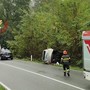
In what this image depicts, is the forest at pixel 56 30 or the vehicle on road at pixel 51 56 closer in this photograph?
the forest at pixel 56 30

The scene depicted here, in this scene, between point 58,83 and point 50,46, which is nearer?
point 58,83

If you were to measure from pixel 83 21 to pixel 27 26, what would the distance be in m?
13.9

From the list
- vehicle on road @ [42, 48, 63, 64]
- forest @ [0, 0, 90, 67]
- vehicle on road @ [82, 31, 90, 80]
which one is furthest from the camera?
vehicle on road @ [42, 48, 63, 64]

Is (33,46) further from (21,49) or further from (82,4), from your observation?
(82,4)

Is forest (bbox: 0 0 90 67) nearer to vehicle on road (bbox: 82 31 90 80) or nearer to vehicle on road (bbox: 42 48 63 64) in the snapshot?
vehicle on road (bbox: 42 48 63 64)

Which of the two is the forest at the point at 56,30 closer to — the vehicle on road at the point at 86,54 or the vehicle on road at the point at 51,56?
the vehicle on road at the point at 51,56

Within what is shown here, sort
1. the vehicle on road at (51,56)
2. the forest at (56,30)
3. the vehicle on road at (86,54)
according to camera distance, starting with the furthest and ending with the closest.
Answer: the vehicle on road at (51,56) → the forest at (56,30) → the vehicle on road at (86,54)

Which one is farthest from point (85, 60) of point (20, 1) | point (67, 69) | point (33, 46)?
point (20, 1)

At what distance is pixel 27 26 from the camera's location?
146 ft

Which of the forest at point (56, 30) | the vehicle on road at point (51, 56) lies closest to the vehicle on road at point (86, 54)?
the forest at point (56, 30)

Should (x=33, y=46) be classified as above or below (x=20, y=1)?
below

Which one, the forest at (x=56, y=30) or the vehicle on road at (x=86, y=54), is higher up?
the forest at (x=56, y=30)

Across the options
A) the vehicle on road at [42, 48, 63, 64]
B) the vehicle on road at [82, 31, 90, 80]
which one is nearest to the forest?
the vehicle on road at [42, 48, 63, 64]

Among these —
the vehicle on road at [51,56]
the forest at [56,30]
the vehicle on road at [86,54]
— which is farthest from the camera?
the vehicle on road at [51,56]
